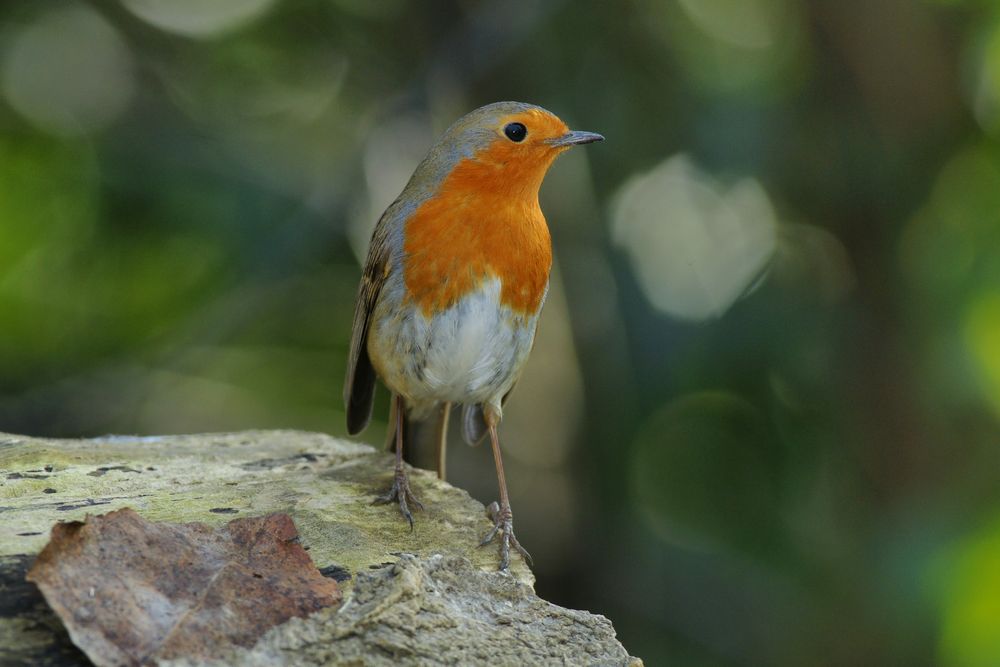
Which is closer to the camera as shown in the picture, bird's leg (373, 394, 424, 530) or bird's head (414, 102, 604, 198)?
bird's leg (373, 394, 424, 530)

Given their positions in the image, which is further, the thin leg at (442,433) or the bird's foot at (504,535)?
the thin leg at (442,433)

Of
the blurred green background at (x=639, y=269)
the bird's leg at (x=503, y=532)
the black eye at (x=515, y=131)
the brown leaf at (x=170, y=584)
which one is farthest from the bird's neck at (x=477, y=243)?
the blurred green background at (x=639, y=269)

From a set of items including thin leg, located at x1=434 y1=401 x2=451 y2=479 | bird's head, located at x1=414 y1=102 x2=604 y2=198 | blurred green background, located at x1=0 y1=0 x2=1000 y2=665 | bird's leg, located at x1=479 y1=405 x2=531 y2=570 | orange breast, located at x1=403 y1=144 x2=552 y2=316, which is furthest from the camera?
blurred green background, located at x1=0 y1=0 x2=1000 y2=665

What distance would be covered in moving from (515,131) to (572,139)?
0.19 m

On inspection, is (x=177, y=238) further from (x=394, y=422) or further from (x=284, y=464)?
(x=284, y=464)

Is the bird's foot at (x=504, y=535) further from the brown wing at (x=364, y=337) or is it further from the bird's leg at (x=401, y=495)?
the brown wing at (x=364, y=337)

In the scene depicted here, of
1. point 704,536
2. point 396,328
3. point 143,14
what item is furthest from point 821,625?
point 143,14

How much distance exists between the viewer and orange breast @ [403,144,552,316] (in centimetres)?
348

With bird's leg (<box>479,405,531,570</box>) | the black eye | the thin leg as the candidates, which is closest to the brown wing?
the thin leg

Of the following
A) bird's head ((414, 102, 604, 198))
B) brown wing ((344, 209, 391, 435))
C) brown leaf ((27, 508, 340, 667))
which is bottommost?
brown leaf ((27, 508, 340, 667))

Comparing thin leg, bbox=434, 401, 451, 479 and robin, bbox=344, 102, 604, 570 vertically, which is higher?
robin, bbox=344, 102, 604, 570

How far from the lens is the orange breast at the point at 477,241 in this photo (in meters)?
3.48

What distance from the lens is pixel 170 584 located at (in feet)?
7.27

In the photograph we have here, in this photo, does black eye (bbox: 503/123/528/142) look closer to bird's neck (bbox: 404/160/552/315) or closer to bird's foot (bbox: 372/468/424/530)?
bird's neck (bbox: 404/160/552/315)
